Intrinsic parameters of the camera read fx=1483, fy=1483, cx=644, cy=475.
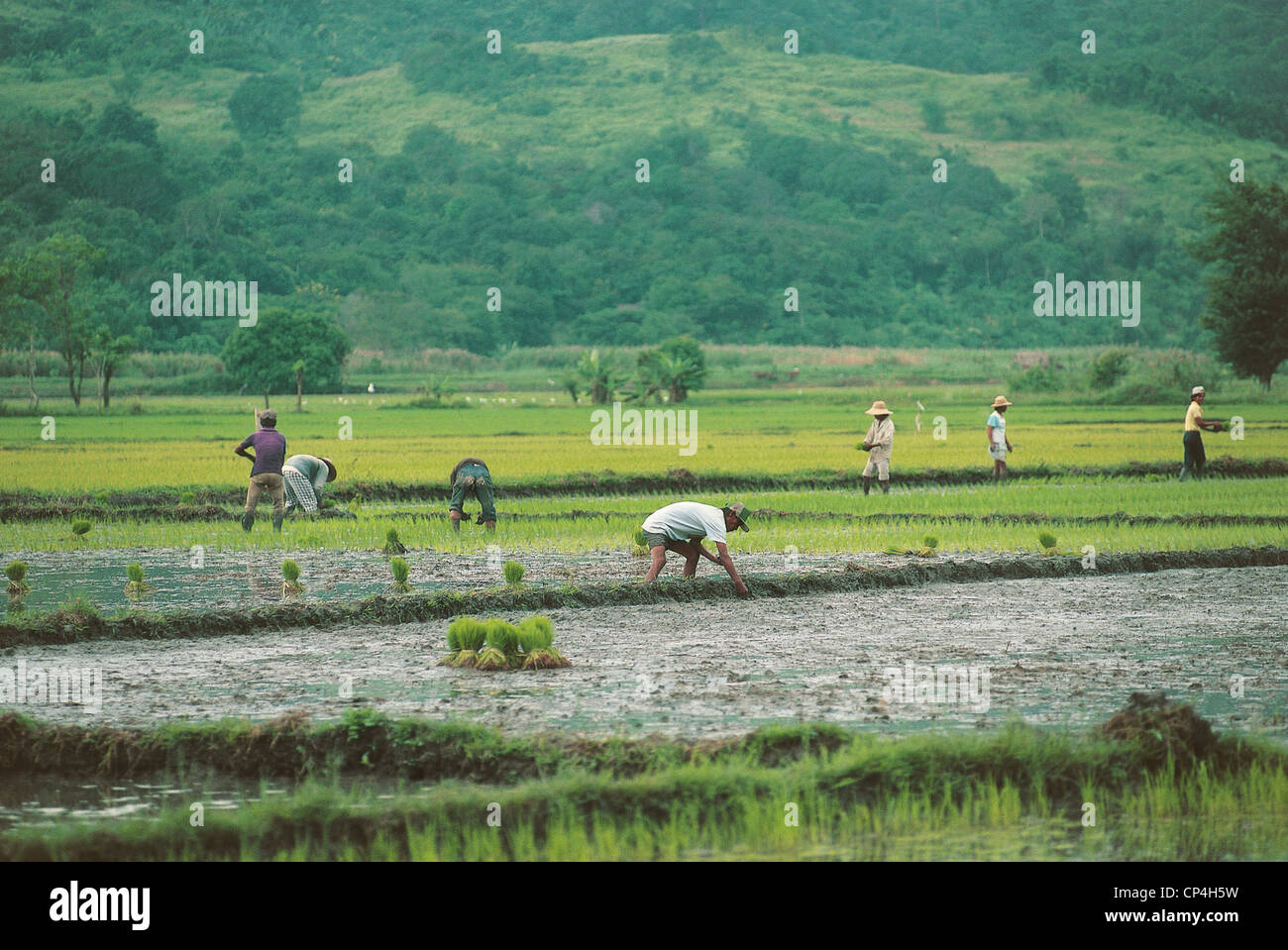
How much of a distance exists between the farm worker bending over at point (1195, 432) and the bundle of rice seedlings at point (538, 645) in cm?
1158

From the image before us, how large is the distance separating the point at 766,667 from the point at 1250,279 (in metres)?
44.7

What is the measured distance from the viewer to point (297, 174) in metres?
117

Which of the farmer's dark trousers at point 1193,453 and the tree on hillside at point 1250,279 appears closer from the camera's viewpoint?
the farmer's dark trousers at point 1193,453

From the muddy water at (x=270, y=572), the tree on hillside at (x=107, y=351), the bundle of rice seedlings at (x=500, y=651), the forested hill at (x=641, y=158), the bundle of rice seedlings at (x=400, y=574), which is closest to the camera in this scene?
the bundle of rice seedlings at (x=500, y=651)

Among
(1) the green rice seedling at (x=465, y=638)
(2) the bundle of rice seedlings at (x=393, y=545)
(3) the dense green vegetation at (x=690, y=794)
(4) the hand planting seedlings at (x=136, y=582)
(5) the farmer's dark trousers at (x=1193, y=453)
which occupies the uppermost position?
(5) the farmer's dark trousers at (x=1193, y=453)

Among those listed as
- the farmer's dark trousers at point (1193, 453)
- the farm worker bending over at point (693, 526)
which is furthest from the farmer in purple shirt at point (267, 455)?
the farmer's dark trousers at point (1193, 453)

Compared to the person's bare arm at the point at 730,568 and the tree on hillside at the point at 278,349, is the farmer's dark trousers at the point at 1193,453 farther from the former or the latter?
the tree on hillside at the point at 278,349

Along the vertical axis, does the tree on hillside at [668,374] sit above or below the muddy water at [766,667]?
above

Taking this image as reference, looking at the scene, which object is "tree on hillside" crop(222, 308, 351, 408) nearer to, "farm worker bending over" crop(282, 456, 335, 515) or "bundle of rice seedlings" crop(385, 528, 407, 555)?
"farm worker bending over" crop(282, 456, 335, 515)

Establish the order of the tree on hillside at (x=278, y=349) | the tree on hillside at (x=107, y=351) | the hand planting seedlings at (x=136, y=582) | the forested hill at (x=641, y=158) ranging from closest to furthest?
1. the hand planting seedlings at (x=136, y=582)
2. the tree on hillside at (x=107, y=351)
3. the tree on hillside at (x=278, y=349)
4. the forested hill at (x=641, y=158)

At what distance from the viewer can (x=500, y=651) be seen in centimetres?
817

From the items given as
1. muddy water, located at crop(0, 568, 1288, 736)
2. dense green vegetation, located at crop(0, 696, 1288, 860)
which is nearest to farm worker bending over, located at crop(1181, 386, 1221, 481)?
muddy water, located at crop(0, 568, 1288, 736)

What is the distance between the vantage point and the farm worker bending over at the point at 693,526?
955 centimetres
